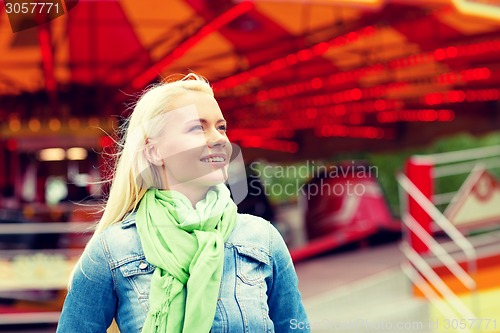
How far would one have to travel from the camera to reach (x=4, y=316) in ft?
18.8

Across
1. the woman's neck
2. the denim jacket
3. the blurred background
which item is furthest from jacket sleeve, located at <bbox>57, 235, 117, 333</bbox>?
the blurred background

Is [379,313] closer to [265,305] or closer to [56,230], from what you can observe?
[56,230]

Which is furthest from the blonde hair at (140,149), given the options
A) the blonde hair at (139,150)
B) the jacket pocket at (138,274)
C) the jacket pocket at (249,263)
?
the jacket pocket at (249,263)

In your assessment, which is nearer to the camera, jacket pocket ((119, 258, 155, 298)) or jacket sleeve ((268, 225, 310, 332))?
jacket pocket ((119, 258, 155, 298))

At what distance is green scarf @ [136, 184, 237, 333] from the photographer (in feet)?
5.14

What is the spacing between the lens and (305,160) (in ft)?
34.3

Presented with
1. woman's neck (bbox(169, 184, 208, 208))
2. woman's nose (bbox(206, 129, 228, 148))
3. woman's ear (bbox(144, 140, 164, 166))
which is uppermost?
woman's nose (bbox(206, 129, 228, 148))

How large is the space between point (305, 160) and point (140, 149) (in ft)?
28.9

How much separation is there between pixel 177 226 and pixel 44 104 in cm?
953

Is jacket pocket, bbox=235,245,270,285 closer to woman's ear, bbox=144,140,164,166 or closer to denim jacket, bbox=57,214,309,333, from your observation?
denim jacket, bbox=57,214,309,333

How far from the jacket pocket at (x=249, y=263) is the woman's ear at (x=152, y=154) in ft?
0.81

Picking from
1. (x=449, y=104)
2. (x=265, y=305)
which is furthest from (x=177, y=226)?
(x=449, y=104)

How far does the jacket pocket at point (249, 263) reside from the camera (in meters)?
1.66

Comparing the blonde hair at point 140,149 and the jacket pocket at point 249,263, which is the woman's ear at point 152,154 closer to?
the blonde hair at point 140,149
